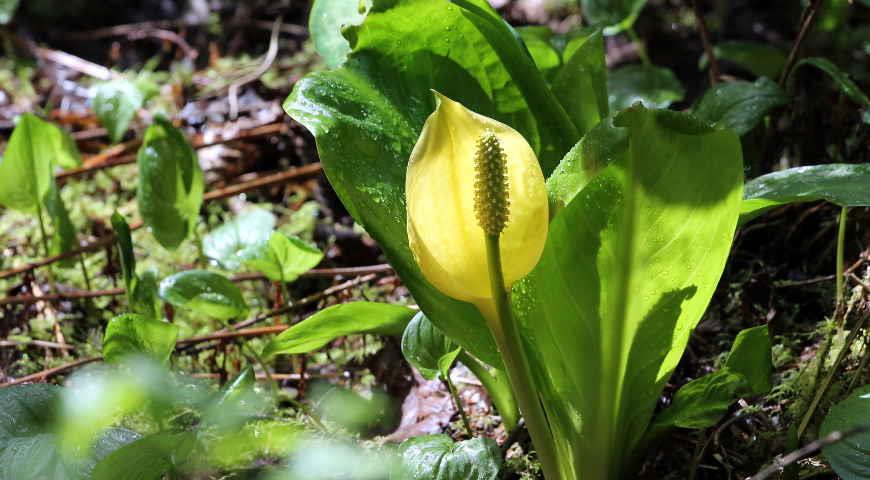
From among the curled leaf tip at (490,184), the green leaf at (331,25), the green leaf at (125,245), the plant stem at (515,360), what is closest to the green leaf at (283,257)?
the green leaf at (125,245)

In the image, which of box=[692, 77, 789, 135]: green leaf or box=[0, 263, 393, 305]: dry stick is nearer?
box=[692, 77, 789, 135]: green leaf

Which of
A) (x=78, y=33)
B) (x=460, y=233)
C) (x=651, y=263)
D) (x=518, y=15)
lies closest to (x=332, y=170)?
(x=460, y=233)

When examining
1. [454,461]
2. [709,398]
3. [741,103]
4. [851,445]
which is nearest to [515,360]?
[454,461]

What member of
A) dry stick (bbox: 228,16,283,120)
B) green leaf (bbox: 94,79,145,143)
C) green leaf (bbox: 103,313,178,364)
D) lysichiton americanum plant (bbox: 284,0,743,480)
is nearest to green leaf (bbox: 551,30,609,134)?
lysichiton americanum plant (bbox: 284,0,743,480)

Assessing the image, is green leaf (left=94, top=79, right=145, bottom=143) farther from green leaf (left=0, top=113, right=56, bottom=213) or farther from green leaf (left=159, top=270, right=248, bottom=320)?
green leaf (left=159, top=270, right=248, bottom=320)

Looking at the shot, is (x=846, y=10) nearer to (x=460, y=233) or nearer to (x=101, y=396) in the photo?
(x=460, y=233)

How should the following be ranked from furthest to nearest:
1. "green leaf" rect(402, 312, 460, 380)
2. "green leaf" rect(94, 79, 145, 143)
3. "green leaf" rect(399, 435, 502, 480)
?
"green leaf" rect(94, 79, 145, 143), "green leaf" rect(402, 312, 460, 380), "green leaf" rect(399, 435, 502, 480)

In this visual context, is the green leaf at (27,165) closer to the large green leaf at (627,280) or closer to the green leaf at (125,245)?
the green leaf at (125,245)
